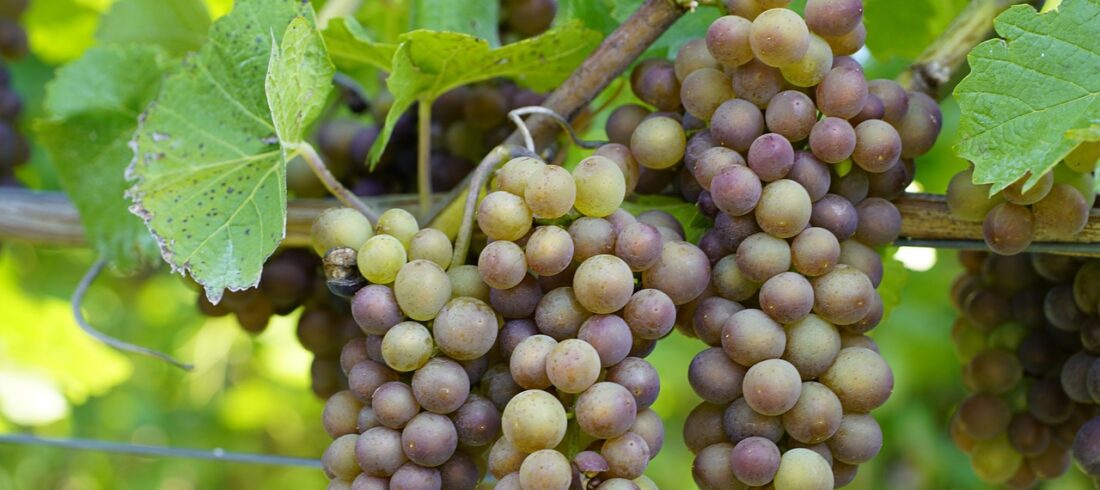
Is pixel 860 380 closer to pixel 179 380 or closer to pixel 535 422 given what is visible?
pixel 535 422

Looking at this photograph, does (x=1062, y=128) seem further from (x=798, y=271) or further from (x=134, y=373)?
(x=134, y=373)

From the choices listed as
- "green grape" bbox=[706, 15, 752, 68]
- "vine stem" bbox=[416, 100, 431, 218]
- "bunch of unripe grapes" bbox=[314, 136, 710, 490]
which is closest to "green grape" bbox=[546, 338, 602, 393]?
"bunch of unripe grapes" bbox=[314, 136, 710, 490]

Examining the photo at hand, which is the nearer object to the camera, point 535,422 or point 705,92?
point 535,422

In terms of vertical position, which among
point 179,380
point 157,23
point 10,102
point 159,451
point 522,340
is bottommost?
point 179,380

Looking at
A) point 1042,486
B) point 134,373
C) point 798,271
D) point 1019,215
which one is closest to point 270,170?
point 798,271

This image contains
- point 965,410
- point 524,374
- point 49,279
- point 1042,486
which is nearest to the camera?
point 524,374

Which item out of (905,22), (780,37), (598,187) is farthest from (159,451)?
(905,22)
